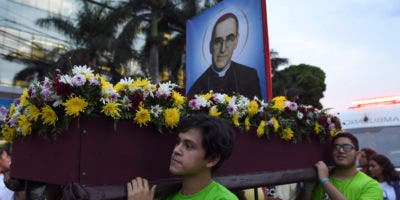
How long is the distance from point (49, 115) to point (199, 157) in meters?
0.72

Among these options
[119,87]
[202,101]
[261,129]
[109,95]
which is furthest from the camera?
[261,129]

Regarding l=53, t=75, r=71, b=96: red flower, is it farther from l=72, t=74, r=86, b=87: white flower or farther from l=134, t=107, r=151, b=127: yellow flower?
l=134, t=107, r=151, b=127: yellow flower

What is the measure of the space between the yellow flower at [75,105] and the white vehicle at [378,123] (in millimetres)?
5691

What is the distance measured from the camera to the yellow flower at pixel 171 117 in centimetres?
234

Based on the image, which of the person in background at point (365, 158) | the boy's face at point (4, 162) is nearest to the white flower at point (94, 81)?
the boy's face at point (4, 162)

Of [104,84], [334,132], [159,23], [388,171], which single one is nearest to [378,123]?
[388,171]

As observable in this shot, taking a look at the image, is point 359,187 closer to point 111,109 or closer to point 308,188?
point 308,188

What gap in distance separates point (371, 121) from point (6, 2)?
90.7 feet

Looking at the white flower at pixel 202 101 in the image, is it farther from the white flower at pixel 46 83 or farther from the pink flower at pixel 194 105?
the white flower at pixel 46 83

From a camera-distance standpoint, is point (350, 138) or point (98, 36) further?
point (98, 36)

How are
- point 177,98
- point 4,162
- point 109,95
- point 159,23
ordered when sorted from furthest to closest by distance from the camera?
point 159,23 < point 4,162 < point 177,98 < point 109,95

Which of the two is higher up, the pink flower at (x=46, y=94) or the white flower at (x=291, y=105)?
the white flower at (x=291, y=105)

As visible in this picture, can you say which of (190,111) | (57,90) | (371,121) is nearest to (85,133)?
(57,90)

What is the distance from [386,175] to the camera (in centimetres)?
522
